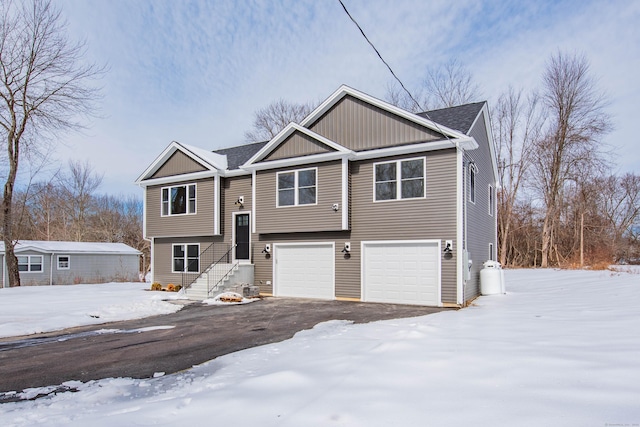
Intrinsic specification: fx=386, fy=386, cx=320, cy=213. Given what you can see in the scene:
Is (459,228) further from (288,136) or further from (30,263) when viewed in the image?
(30,263)

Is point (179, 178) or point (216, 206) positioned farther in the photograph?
point (179, 178)

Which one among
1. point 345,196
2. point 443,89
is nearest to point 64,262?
point 345,196

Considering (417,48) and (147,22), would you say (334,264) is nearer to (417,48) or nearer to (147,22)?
(417,48)

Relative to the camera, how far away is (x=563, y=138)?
2589cm

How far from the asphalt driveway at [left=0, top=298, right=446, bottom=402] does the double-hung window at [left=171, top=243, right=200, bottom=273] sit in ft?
16.4

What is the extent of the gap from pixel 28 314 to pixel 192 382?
25.6ft

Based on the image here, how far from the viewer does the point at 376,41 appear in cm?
711

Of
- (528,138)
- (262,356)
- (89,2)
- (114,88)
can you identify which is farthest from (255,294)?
(528,138)

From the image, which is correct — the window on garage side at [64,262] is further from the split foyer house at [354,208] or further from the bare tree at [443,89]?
the bare tree at [443,89]

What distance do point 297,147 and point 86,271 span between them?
20351mm

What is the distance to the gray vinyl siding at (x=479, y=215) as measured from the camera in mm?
12086

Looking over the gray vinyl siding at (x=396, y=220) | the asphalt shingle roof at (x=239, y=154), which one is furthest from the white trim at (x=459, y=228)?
the asphalt shingle roof at (x=239, y=154)

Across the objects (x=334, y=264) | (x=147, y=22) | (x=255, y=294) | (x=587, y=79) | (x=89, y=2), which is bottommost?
(x=255, y=294)

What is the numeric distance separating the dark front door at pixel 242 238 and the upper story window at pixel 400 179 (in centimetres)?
546
